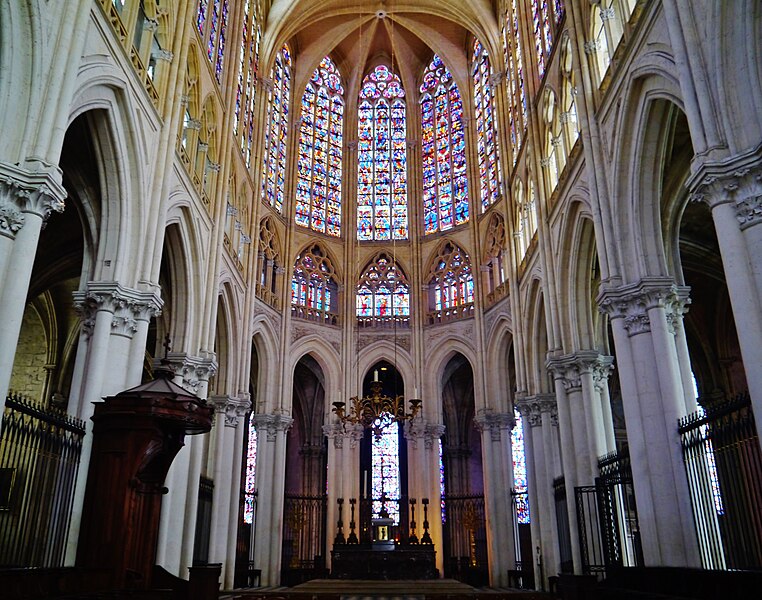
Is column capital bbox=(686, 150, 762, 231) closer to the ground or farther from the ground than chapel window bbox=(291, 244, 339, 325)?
closer to the ground

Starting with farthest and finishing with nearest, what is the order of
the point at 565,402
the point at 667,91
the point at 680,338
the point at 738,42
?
the point at 565,402 → the point at 680,338 → the point at 667,91 → the point at 738,42

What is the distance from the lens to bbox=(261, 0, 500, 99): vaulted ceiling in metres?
30.8

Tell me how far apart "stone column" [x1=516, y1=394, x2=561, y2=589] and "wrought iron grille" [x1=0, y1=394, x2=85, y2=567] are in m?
14.7

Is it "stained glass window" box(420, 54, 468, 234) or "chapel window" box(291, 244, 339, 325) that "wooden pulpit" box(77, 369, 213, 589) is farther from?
"stained glass window" box(420, 54, 468, 234)

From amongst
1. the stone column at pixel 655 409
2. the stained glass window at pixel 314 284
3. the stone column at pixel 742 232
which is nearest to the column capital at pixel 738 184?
the stone column at pixel 742 232

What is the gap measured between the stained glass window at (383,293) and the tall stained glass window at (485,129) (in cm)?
513

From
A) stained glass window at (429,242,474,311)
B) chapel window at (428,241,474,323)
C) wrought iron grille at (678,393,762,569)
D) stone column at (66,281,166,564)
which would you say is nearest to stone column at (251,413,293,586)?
chapel window at (428,241,474,323)

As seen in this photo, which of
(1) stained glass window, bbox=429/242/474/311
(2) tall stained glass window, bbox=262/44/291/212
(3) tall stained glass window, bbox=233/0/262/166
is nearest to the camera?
(3) tall stained glass window, bbox=233/0/262/166

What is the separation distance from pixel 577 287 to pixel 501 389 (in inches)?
373

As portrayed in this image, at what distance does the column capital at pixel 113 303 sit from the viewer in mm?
14117

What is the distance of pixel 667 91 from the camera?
13586 millimetres

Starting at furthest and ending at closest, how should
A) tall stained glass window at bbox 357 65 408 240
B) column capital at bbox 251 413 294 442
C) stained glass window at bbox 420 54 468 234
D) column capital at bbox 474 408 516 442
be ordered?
tall stained glass window at bbox 357 65 408 240, stained glass window at bbox 420 54 468 234, column capital at bbox 474 408 516 442, column capital at bbox 251 413 294 442

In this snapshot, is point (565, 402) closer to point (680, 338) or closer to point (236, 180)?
point (680, 338)

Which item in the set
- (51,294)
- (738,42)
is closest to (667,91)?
(738,42)
